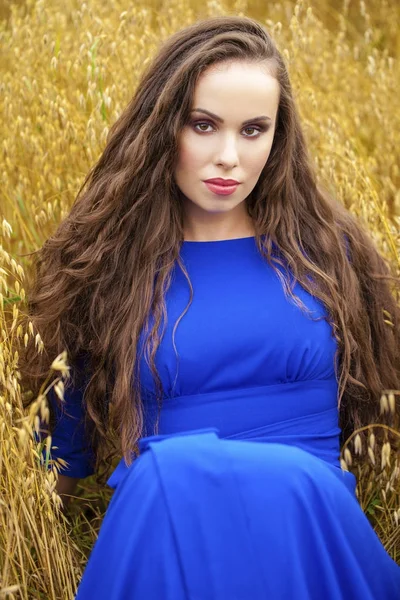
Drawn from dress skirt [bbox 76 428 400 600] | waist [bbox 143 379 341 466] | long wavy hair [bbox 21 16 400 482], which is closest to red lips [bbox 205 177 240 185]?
long wavy hair [bbox 21 16 400 482]

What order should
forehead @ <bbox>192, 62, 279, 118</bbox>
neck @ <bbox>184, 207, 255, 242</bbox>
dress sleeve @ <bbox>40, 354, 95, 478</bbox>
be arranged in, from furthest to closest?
1. dress sleeve @ <bbox>40, 354, 95, 478</bbox>
2. neck @ <bbox>184, 207, 255, 242</bbox>
3. forehead @ <bbox>192, 62, 279, 118</bbox>

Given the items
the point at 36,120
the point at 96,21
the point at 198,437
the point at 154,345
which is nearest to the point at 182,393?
the point at 154,345

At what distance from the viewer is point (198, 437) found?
1374 mm

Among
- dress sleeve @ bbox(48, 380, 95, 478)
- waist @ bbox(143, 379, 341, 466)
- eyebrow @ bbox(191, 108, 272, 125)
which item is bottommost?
dress sleeve @ bbox(48, 380, 95, 478)

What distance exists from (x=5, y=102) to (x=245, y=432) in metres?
1.18

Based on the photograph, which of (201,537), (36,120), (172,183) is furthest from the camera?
(36,120)

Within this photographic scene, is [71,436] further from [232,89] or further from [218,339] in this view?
[232,89]

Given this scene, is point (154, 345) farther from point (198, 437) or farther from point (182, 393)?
point (198, 437)

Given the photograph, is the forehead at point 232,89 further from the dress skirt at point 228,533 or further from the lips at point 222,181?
the dress skirt at point 228,533

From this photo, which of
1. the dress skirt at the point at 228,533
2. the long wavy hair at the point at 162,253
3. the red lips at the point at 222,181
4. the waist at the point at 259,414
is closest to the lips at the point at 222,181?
the red lips at the point at 222,181

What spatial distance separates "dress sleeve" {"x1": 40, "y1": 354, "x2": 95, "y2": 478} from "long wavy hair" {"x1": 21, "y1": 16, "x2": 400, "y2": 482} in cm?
3

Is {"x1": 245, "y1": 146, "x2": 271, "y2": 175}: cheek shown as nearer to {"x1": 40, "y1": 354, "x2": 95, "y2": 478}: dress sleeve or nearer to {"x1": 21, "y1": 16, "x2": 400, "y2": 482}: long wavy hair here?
{"x1": 21, "y1": 16, "x2": 400, "y2": 482}: long wavy hair

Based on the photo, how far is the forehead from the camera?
5.15 ft

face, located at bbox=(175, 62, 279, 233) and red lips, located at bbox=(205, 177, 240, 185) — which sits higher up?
face, located at bbox=(175, 62, 279, 233)
